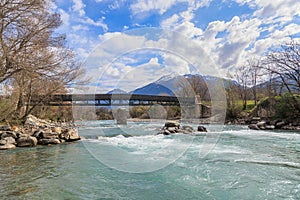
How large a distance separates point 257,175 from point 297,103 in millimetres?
17143

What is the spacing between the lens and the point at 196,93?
2077 centimetres

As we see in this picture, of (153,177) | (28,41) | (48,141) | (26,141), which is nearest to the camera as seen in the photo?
(153,177)

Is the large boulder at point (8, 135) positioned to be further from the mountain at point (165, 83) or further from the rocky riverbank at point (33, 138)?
the mountain at point (165, 83)

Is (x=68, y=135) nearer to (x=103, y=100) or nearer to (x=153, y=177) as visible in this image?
(x=153, y=177)

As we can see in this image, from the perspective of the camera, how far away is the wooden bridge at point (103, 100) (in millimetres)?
13542

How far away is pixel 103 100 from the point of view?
26.0m

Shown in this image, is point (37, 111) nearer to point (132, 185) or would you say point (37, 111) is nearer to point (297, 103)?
point (132, 185)

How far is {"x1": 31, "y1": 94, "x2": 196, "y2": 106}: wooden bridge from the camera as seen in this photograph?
13.5 m

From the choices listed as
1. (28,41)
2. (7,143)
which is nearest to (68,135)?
(7,143)

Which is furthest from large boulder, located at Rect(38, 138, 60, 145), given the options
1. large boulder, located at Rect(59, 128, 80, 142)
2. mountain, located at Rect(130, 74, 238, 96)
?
mountain, located at Rect(130, 74, 238, 96)

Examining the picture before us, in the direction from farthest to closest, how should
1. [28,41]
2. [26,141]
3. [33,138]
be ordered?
[33,138]
[26,141]
[28,41]

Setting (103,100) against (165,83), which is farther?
(103,100)

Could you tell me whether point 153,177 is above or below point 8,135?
below

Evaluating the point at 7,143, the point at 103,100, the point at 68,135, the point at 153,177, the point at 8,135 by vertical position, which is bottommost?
the point at 153,177
